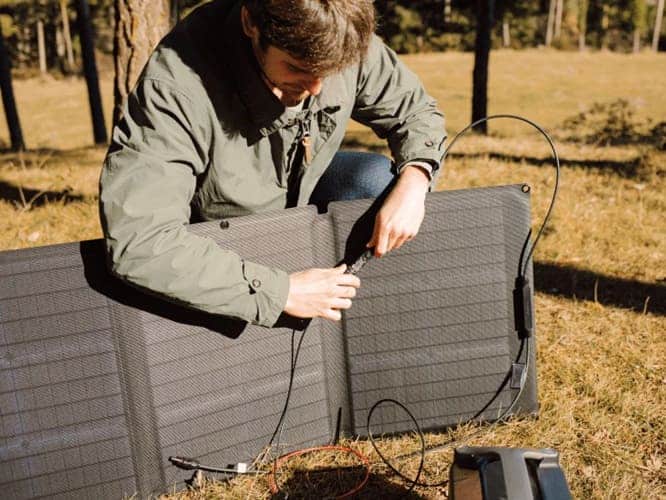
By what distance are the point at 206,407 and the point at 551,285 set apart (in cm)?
213

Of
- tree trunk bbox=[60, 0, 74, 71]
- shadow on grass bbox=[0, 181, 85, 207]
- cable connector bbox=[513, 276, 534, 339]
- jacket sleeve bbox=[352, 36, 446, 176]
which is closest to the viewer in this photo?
cable connector bbox=[513, 276, 534, 339]

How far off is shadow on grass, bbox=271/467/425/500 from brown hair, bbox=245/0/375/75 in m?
1.30

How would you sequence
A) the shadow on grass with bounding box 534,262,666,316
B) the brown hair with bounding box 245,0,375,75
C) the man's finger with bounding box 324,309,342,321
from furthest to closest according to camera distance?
the shadow on grass with bounding box 534,262,666,316 < the man's finger with bounding box 324,309,342,321 < the brown hair with bounding box 245,0,375,75

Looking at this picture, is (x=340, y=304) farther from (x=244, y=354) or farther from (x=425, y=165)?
(x=425, y=165)

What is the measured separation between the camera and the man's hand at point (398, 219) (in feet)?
6.86

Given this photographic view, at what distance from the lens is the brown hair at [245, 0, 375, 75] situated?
164cm

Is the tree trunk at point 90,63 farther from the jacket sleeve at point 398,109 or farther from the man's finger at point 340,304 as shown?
the man's finger at point 340,304

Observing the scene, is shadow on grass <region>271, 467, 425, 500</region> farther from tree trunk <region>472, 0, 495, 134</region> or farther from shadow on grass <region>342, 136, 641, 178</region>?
tree trunk <region>472, 0, 495, 134</region>

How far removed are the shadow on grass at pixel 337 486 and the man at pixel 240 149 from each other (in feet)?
1.88

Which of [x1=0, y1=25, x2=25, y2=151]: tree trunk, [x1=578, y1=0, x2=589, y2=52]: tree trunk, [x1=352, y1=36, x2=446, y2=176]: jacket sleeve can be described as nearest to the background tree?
[x1=578, y1=0, x2=589, y2=52]: tree trunk

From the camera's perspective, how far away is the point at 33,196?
203 inches

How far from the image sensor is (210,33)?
1.99m

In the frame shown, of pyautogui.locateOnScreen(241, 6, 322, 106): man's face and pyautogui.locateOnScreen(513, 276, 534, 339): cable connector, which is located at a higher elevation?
pyautogui.locateOnScreen(241, 6, 322, 106): man's face

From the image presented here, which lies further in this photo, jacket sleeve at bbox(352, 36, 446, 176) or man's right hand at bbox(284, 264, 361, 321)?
jacket sleeve at bbox(352, 36, 446, 176)
